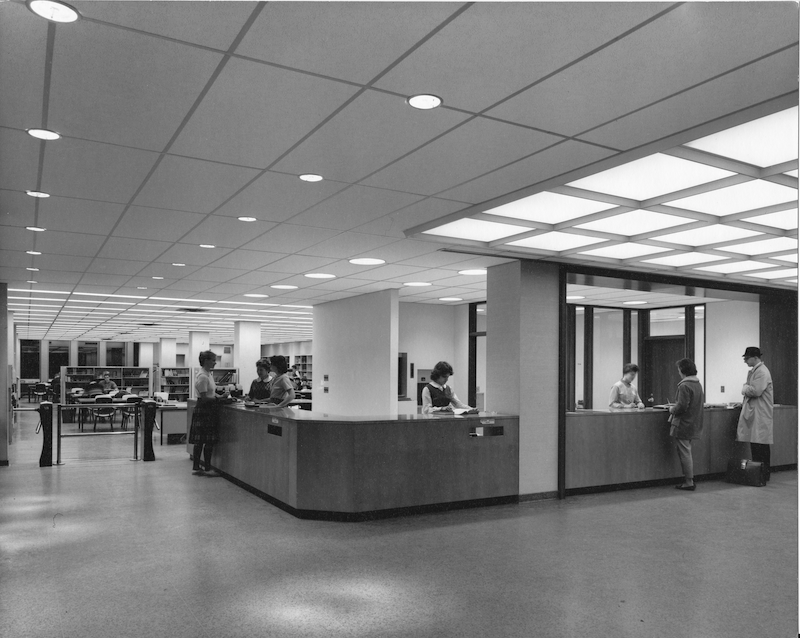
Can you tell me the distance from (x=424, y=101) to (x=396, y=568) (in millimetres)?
3220

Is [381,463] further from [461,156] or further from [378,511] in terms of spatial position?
[461,156]

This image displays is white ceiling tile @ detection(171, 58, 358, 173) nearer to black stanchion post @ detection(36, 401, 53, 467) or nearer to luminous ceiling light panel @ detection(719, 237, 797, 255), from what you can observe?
luminous ceiling light panel @ detection(719, 237, 797, 255)

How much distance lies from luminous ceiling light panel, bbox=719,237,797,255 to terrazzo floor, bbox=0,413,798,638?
2680 mm

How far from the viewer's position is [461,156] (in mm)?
3910

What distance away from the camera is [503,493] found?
267 inches

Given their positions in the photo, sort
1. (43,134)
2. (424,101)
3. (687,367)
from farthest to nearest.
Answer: (687,367) → (43,134) → (424,101)

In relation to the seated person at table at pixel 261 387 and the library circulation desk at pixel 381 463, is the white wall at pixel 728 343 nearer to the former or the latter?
the library circulation desk at pixel 381 463

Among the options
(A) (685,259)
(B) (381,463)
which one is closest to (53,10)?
(B) (381,463)

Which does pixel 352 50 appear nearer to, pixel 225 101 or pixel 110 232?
pixel 225 101

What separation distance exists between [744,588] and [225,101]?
4409mm

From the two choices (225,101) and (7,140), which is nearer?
(225,101)

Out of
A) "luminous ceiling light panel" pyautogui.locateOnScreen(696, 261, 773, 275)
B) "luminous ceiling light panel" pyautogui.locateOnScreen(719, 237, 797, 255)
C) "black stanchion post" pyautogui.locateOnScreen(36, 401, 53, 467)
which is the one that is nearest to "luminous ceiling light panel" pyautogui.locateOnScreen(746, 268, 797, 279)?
"luminous ceiling light panel" pyautogui.locateOnScreen(696, 261, 773, 275)

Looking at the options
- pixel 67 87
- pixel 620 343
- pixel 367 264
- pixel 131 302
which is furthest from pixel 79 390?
pixel 67 87

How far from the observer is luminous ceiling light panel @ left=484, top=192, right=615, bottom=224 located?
4.77 metres
